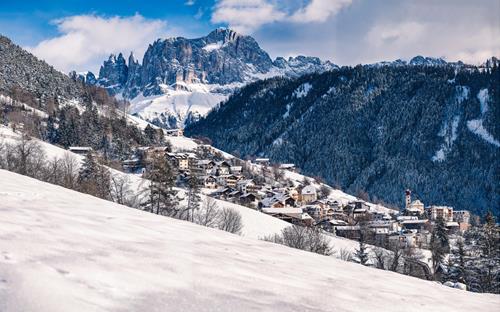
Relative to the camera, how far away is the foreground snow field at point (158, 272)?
5.80m

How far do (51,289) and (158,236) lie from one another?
4.31 metres

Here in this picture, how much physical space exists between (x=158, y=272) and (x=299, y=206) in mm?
106122

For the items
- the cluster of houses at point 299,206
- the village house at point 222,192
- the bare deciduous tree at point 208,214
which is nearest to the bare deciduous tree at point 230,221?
the bare deciduous tree at point 208,214

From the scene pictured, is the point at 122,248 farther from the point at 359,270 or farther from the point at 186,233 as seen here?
the point at 359,270

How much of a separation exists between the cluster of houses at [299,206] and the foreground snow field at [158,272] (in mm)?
72208

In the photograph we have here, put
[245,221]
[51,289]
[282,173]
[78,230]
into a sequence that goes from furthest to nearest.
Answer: [282,173] < [245,221] < [78,230] < [51,289]

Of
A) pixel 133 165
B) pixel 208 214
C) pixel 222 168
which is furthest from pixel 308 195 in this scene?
pixel 208 214

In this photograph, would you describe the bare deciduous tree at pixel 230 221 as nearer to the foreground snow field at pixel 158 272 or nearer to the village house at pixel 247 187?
the foreground snow field at pixel 158 272

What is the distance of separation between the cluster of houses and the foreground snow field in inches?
2843

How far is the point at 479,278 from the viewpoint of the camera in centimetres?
5162

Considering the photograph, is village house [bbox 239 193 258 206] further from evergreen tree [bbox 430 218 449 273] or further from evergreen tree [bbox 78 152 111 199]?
evergreen tree [bbox 78 152 111 199]

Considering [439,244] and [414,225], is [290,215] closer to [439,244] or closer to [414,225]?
[439,244]

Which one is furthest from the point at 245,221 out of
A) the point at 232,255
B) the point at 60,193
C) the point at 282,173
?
the point at 282,173

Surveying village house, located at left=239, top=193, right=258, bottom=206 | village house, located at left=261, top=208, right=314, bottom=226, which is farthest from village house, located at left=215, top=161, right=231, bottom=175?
village house, located at left=261, top=208, right=314, bottom=226
